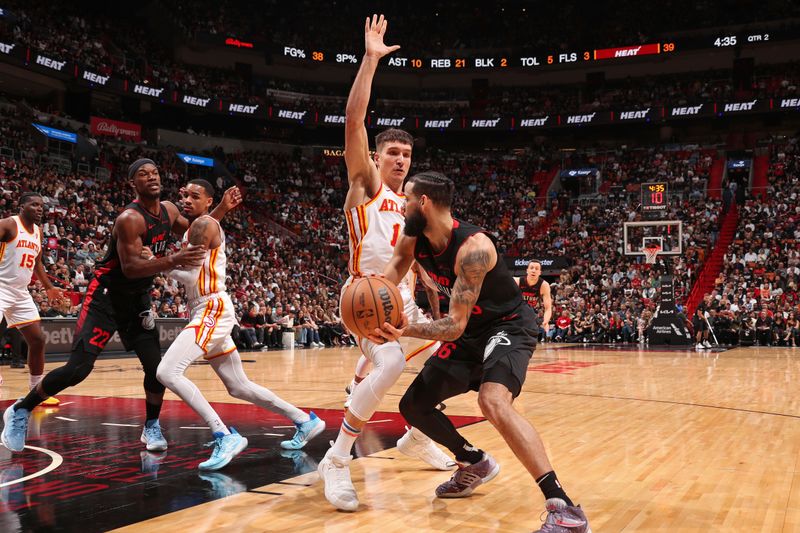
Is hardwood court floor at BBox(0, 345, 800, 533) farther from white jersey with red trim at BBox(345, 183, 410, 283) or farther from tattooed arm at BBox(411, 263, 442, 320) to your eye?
white jersey with red trim at BBox(345, 183, 410, 283)

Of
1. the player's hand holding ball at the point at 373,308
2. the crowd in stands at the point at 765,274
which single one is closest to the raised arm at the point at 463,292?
the player's hand holding ball at the point at 373,308

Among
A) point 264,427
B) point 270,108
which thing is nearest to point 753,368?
point 264,427

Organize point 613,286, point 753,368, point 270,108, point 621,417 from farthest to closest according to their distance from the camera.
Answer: point 270,108 < point 613,286 < point 753,368 < point 621,417

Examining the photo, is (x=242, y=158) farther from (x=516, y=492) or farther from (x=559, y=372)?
(x=516, y=492)

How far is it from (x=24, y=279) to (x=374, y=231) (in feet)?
18.3

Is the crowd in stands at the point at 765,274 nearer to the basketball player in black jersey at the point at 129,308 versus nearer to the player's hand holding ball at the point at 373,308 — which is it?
the basketball player in black jersey at the point at 129,308

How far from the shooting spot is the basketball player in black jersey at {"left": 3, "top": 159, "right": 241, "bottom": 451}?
538 cm

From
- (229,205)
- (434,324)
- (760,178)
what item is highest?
(760,178)

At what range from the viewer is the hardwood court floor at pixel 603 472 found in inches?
147

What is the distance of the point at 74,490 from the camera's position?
4270 millimetres

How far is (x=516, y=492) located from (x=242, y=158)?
33002 millimetres

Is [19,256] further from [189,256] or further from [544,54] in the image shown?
[544,54]

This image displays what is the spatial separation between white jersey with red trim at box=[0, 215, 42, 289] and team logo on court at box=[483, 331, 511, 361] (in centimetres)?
643

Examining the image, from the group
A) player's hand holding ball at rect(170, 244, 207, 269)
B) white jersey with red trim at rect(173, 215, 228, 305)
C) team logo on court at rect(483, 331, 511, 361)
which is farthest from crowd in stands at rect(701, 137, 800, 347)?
player's hand holding ball at rect(170, 244, 207, 269)
